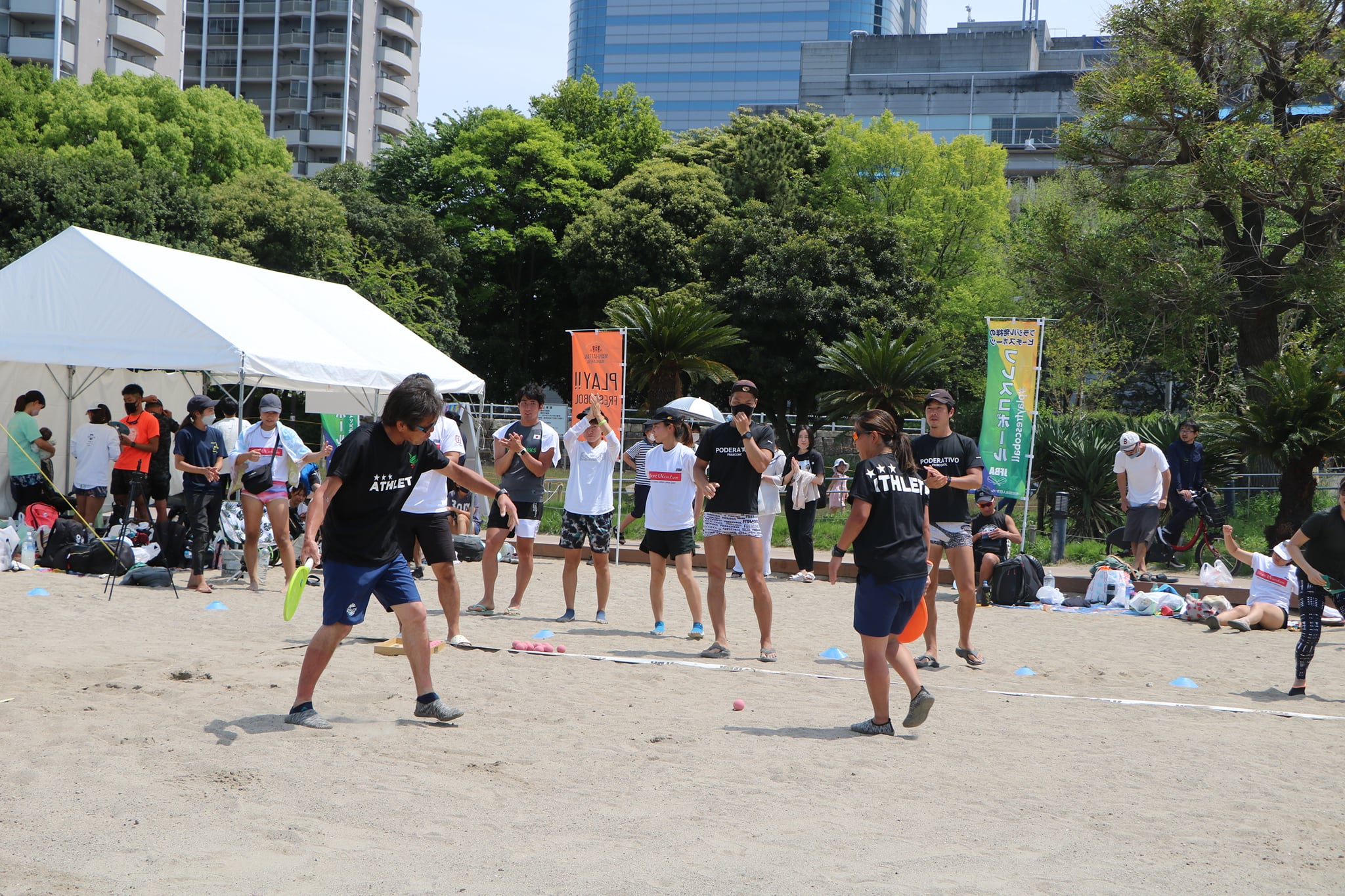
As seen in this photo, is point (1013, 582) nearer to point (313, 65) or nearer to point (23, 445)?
point (23, 445)

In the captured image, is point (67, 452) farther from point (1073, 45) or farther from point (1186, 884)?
point (1073, 45)

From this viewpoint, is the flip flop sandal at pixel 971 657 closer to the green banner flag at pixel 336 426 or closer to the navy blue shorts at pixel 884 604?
the navy blue shorts at pixel 884 604

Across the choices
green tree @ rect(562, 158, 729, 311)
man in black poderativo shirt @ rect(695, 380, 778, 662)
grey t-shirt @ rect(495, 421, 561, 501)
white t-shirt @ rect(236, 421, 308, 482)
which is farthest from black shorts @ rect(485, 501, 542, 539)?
green tree @ rect(562, 158, 729, 311)

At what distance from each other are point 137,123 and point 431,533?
1401 inches

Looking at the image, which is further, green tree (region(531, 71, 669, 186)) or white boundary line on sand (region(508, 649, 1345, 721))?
green tree (region(531, 71, 669, 186))

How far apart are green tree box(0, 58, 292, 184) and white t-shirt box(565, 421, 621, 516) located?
30451 millimetres

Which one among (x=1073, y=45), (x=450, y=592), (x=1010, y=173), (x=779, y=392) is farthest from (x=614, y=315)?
(x=1073, y=45)

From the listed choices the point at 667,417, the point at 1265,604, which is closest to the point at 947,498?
the point at 667,417

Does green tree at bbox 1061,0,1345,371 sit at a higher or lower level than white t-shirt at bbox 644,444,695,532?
higher

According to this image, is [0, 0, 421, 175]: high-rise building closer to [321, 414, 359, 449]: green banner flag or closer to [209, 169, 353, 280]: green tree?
[209, 169, 353, 280]: green tree

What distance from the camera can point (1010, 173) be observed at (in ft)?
245

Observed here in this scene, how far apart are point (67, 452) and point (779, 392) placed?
20.0 m

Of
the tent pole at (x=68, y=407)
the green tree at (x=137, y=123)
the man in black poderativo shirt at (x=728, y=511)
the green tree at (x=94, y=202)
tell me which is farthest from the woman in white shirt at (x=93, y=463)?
the green tree at (x=137, y=123)

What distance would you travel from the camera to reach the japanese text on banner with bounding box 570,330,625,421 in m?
14.7
